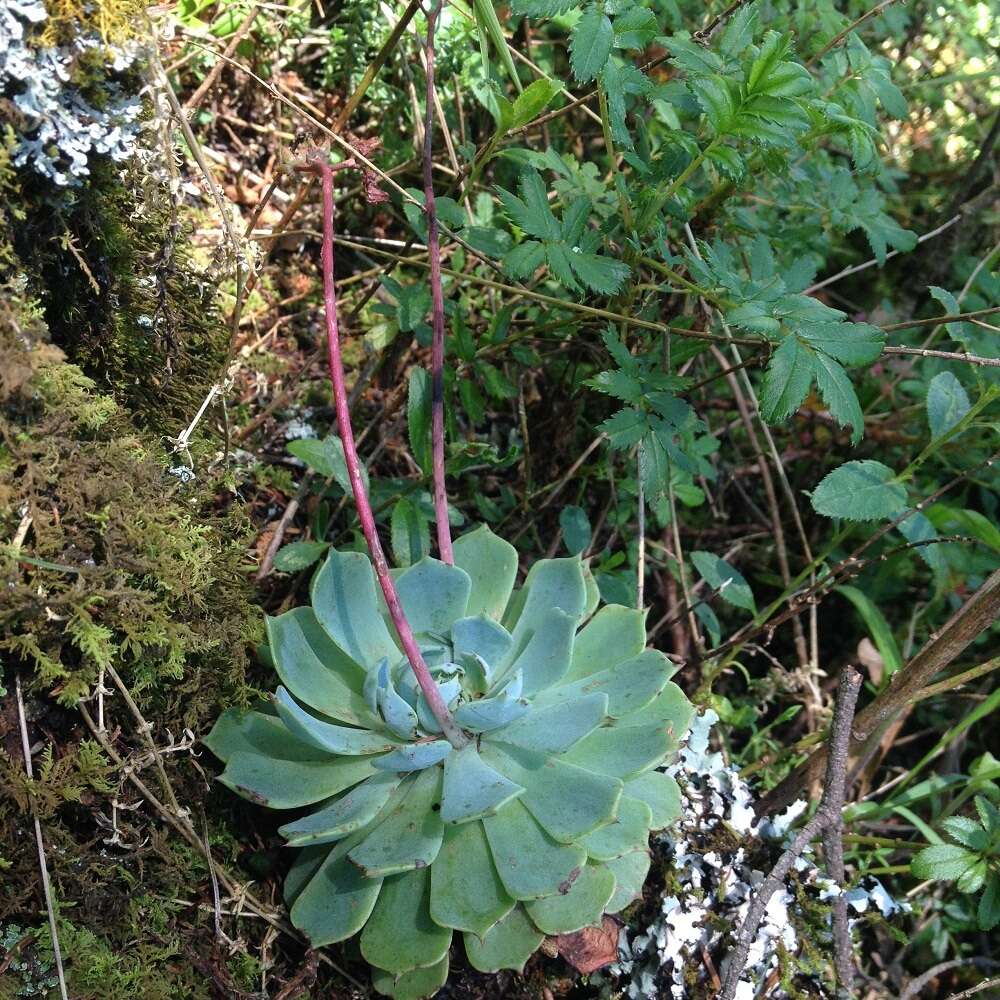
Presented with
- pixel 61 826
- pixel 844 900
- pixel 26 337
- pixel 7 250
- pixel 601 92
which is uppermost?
pixel 601 92

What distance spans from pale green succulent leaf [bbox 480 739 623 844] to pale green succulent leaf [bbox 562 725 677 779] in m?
0.04

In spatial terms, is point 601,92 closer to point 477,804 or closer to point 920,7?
point 477,804

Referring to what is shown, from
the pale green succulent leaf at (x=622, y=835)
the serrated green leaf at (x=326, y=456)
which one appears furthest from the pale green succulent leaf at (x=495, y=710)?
the serrated green leaf at (x=326, y=456)

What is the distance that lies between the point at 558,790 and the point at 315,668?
0.44 meters

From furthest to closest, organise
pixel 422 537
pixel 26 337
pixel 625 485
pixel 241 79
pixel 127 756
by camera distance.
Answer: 1. pixel 241 79
2. pixel 625 485
3. pixel 422 537
4. pixel 127 756
5. pixel 26 337

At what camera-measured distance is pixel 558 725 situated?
1.40 metres

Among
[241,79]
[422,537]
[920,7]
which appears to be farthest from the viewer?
[920,7]

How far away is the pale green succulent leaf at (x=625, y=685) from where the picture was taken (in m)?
1.49

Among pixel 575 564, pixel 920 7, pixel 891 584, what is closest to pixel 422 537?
pixel 575 564

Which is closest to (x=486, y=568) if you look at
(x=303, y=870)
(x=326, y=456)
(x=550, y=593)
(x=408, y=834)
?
(x=550, y=593)

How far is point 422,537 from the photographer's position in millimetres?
1665

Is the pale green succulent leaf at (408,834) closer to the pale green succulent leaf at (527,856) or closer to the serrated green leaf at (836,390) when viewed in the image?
the pale green succulent leaf at (527,856)

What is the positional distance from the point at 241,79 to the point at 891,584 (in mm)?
2022

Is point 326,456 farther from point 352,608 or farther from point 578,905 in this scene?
point 578,905
